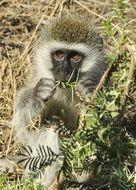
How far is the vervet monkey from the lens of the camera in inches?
195

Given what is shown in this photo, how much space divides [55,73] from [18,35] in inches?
91.1

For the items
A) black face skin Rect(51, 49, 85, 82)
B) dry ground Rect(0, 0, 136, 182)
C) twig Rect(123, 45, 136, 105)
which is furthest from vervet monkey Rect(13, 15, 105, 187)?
twig Rect(123, 45, 136, 105)

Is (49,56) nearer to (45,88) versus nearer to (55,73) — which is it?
(55,73)

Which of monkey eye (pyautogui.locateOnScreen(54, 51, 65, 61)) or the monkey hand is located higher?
monkey eye (pyautogui.locateOnScreen(54, 51, 65, 61))

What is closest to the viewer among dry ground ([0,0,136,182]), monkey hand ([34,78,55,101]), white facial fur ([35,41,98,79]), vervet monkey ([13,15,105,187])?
monkey hand ([34,78,55,101])

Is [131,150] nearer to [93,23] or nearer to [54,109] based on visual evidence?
[54,109]

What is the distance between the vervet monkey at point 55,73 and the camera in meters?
4.95

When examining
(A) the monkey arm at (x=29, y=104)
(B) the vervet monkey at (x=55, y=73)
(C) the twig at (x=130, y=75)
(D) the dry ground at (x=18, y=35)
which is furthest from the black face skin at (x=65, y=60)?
(C) the twig at (x=130, y=75)

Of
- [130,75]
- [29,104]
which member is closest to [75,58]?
[29,104]

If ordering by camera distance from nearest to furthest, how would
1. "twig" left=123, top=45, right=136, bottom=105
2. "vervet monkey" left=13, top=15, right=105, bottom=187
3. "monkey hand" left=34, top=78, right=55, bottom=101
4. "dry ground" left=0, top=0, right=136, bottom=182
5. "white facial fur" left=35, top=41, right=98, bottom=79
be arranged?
"twig" left=123, top=45, right=136, bottom=105
"monkey hand" left=34, top=78, right=55, bottom=101
"vervet monkey" left=13, top=15, right=105, bottom=187
"white facial fur" left=35, top=41, right=98, bottom=79
"dry ground" left=0, top=0, right=136, bottom=182

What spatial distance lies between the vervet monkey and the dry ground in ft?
2.00

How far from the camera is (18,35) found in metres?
7.23

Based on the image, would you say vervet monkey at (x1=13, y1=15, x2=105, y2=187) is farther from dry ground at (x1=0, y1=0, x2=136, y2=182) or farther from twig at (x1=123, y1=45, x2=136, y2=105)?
twig at (x1=123, y1=45, x2=136, y2=105)

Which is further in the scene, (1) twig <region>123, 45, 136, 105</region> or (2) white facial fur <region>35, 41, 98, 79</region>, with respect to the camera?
(2) white facial fur <region>35, 41, 98, 79</region>
